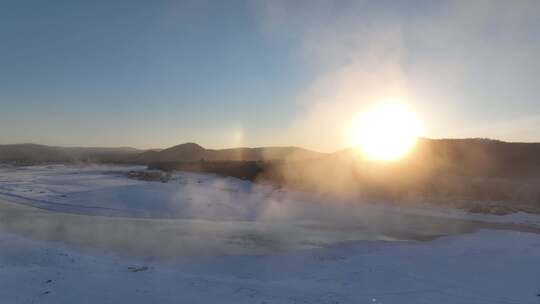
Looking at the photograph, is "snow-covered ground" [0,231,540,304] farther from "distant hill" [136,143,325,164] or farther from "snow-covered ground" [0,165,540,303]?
"distant hill" [136,143,325,164]

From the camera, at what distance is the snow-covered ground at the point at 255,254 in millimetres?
7930

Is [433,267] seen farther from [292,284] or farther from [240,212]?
[240,212]

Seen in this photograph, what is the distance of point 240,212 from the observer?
20.9 m

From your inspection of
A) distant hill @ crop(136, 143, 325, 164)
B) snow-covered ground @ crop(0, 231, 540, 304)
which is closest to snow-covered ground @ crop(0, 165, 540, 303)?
snow-covered ground @ crop(0, 231, 540, 304)

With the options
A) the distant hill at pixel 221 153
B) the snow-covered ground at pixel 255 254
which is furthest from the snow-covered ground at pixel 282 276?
the distant hill at pixel 221 153

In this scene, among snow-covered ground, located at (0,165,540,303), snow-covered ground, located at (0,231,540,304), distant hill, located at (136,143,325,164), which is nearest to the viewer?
snow-covered ground, located at (0,231,540,304)

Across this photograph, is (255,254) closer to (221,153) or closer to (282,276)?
(282,276)

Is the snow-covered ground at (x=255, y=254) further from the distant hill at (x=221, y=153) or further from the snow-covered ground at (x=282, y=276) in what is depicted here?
the distant hill at (x=221, y=153)

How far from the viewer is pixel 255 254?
11672 millimetres

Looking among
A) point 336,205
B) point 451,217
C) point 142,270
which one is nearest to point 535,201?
point 451,217

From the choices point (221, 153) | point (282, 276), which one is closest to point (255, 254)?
point (282, 276)

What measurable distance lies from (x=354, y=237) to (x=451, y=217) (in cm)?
870

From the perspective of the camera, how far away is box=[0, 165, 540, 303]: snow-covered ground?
7930mm

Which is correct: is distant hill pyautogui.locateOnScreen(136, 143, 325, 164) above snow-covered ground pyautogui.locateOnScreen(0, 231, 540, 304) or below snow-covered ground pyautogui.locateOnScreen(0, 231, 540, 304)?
above
